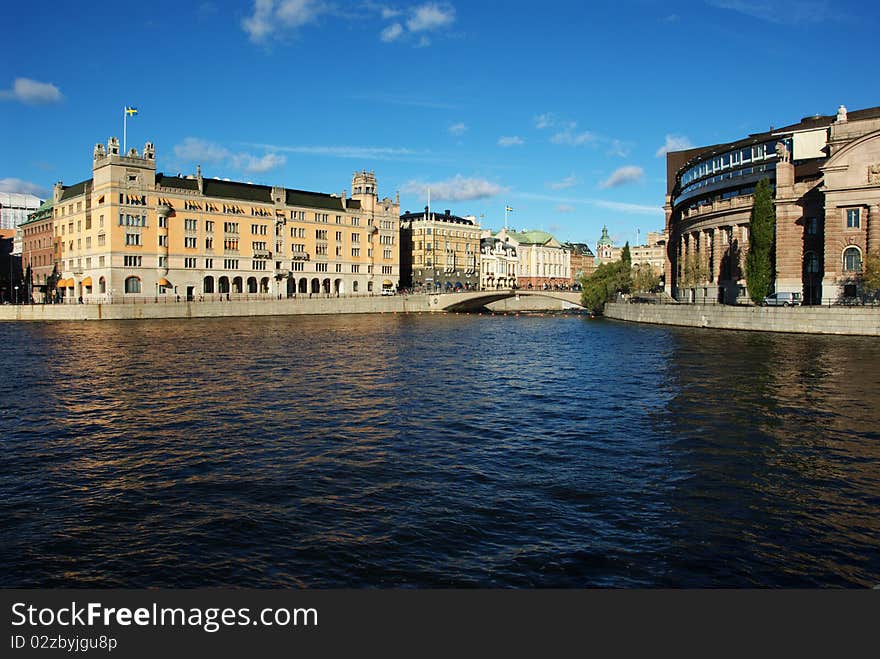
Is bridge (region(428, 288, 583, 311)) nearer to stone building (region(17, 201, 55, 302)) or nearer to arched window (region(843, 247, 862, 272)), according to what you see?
arched window (region(843, 247, 862, 272))

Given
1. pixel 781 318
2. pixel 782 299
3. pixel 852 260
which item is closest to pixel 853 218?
pixel 852 260

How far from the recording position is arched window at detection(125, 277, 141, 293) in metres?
128

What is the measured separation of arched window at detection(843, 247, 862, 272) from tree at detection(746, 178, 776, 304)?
817 centimetres

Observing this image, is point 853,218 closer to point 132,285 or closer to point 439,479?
point 439,479

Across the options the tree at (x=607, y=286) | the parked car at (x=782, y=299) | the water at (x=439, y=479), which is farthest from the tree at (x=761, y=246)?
the water at (x=439, y=479)

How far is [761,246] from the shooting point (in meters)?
89.4

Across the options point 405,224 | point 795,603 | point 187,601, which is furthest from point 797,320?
point 405,224

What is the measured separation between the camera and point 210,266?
14062cm

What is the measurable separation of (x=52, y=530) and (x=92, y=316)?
99.9m

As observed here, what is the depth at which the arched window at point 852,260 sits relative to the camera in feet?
279

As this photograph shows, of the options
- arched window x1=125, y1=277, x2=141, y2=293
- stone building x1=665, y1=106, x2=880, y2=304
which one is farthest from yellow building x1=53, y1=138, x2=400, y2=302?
stone building x1=665, y1=106, x2=880, y2=304

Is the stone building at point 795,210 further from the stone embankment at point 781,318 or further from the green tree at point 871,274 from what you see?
the stone embankment at point 781,318

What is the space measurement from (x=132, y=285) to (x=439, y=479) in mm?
121371

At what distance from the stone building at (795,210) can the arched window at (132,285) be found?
308 ft
